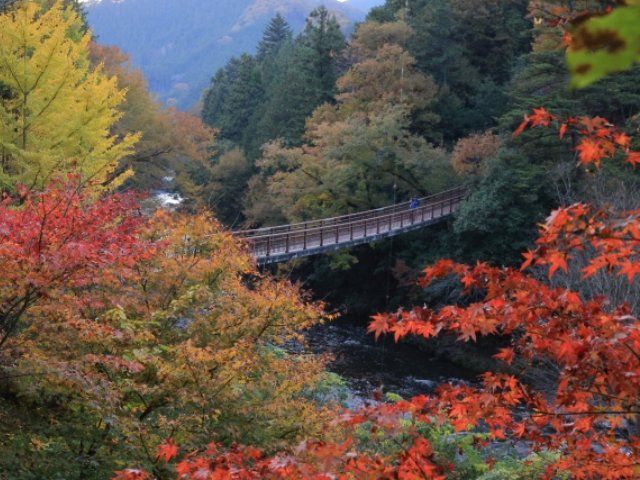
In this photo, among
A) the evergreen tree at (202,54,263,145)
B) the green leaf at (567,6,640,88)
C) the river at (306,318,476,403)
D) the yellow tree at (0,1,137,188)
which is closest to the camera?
the green leaf at (567,6,640,88)

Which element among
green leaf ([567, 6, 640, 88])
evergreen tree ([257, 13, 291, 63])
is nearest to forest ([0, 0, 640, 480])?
green leaf ([567, 6, 640, 88])

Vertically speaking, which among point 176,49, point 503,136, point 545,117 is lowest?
point 545,117

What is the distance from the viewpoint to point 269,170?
30484 mm

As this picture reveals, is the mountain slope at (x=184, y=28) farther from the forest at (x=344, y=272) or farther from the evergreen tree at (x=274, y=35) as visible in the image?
the forest at (x=344, y=272)

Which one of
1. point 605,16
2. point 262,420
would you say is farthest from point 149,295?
point 605,16

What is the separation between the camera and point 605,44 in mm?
531

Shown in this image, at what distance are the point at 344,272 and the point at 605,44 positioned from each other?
25431 millimetres

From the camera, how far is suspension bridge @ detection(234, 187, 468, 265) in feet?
66.1

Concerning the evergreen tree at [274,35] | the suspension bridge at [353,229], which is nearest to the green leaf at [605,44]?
the suspension bridge at [353,229]

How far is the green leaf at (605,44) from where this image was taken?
0.50m

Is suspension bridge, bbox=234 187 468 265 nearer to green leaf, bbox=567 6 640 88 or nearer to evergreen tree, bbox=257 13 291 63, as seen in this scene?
green leaf, bbox=567 6 640 88

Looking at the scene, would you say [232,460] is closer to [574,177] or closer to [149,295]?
[149,295]

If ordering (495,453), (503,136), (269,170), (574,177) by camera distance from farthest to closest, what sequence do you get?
(269,170), (503,136), (574,177), (495,453)

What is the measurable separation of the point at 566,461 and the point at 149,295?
5.37 metres
